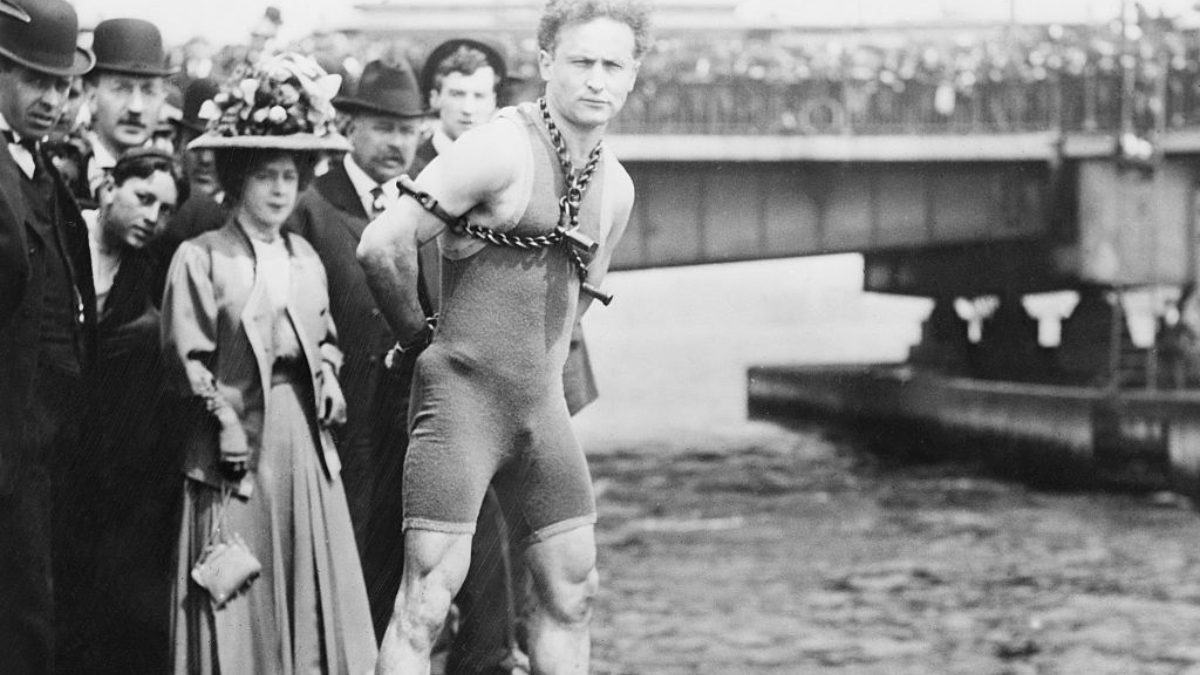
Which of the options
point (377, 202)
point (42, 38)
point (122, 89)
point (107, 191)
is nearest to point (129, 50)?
point (122, 89)

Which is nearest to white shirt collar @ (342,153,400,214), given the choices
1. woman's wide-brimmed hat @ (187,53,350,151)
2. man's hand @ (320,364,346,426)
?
woman's wide-brimmed hat @ (187,53,350,151)

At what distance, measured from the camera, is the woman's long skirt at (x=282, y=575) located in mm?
5438

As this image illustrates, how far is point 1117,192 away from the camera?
23.9 meters

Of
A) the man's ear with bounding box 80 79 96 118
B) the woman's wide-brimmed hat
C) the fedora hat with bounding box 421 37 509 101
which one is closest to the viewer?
the woman's wide-brimmed hat

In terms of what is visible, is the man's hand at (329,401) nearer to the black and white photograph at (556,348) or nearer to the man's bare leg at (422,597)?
the black and white photograph at (556,348)

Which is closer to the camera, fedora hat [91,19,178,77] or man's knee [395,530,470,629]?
man's knee [395,530,470,629]

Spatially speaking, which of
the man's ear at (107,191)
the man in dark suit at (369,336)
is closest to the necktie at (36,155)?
the man's ear at (107,191)

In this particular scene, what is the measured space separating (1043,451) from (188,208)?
1935 cm

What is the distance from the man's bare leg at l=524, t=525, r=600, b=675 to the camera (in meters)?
4.78

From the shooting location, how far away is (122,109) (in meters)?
6.68

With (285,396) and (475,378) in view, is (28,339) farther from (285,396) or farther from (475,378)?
(475,378)

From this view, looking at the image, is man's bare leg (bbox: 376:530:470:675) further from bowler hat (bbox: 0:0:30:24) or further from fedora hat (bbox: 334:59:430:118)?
fedora hat (bbox: 334:59:430:118)

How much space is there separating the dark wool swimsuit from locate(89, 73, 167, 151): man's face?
230 centimetres

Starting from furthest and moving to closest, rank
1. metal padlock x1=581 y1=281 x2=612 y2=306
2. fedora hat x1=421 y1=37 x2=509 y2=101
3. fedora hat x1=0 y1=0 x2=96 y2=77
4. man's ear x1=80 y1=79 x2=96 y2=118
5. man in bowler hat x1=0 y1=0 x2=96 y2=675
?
1. fedora hat x1=421 y1=37 x2=509 y2=101
2. man's ear x1=80 y1=79 x2=96 y2=118
3. fedora hat x1=0 y1=0 x2=96 y2=77
4. man in bowler hat x1=0 y1=0 x2=96 y2=675
5. metal padlock x1=581 y1=281 x2=612 y2=306
